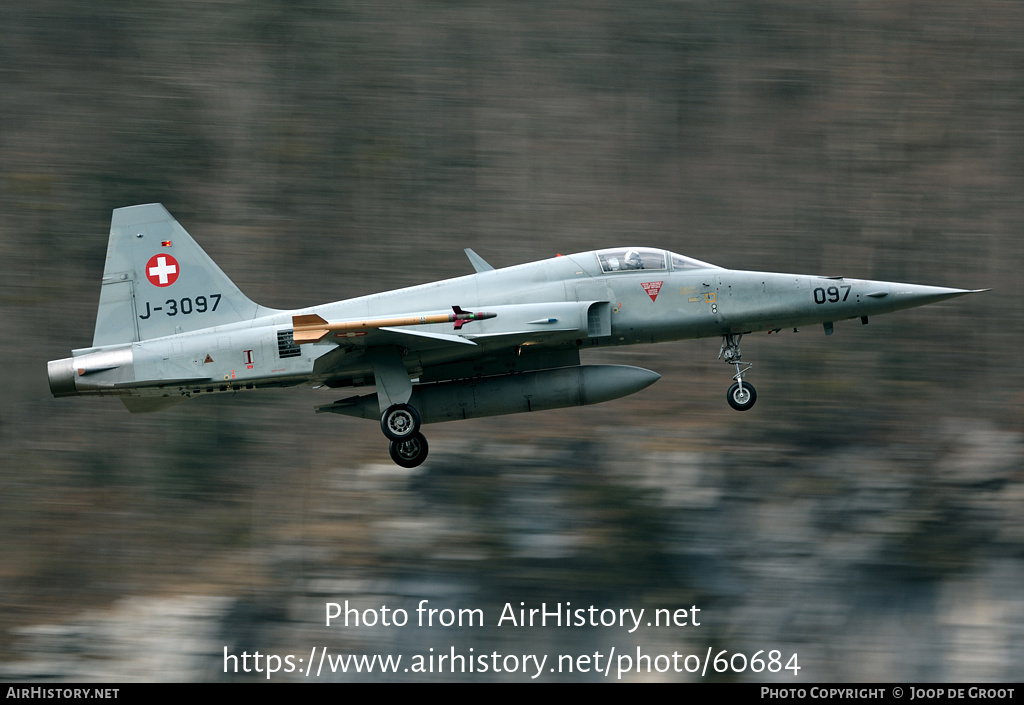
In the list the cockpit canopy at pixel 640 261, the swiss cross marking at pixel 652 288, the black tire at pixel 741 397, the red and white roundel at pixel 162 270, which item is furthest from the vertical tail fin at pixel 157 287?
the black tire at pixel 741 397

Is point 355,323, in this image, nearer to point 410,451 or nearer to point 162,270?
point 410,451

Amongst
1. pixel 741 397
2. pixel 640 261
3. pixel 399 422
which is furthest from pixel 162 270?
pixel 741 397

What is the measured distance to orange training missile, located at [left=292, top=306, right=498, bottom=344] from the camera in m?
15.7

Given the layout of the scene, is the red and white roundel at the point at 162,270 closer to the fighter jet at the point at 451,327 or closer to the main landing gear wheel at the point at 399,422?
the fighter jet at the point at 451,327

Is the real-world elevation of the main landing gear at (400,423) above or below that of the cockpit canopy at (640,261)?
below

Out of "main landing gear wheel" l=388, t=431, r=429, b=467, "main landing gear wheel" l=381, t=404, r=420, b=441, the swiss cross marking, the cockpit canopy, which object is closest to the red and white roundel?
"main landing gear wheel" l=381, t=404, r=420, b=441

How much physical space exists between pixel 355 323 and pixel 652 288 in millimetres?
4560

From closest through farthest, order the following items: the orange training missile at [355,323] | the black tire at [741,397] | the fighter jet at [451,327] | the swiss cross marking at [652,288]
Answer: the orange training missile at [355,323]
the fighter jet at [451,327]
the swiss cross marking at [652,288]
the black tire at [741,397]

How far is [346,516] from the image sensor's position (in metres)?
26.2

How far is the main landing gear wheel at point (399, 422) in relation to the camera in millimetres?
17391

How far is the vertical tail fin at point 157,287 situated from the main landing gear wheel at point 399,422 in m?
2.77

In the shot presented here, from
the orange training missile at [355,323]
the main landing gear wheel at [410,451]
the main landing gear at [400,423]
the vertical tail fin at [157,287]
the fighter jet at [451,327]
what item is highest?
the vertical tail fin at [157,287]

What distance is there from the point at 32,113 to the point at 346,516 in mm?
16601

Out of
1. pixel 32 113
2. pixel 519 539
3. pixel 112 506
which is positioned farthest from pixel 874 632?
pixel 32 113
